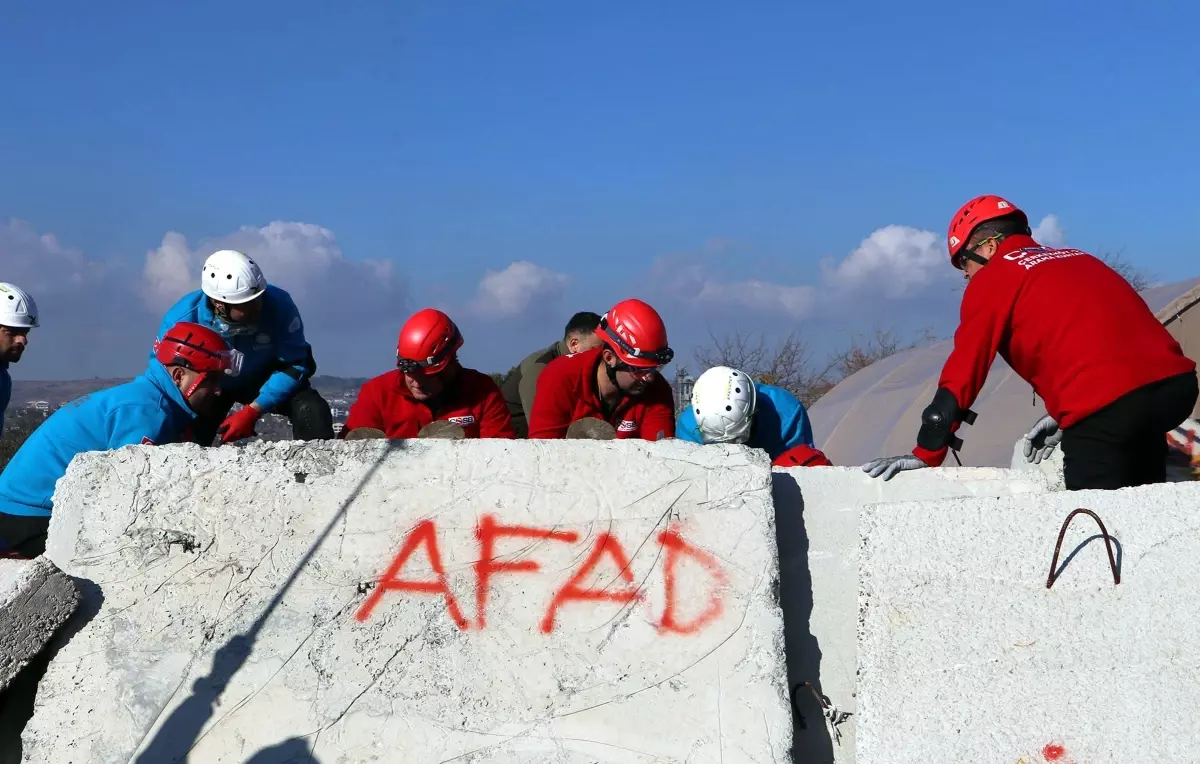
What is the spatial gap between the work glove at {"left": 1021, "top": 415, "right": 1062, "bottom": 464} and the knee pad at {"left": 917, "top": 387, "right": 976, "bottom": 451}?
52cm

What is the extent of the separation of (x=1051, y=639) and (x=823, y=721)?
0.84m

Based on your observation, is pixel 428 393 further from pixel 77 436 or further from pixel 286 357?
pixel 77 436

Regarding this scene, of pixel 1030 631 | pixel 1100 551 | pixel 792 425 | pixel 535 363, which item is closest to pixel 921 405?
pixel 535 363

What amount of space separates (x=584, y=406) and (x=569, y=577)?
1542mm

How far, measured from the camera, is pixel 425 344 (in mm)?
4891

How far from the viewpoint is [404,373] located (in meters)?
4.95

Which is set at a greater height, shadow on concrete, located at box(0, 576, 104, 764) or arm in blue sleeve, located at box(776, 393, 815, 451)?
arm in blue sleeve, located at box(776, 393, 815, 451)

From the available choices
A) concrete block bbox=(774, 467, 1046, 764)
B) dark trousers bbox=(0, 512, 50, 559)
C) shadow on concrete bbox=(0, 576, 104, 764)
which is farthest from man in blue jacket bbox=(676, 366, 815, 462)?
dark trousers bbox=(0, 512, 50, 559)

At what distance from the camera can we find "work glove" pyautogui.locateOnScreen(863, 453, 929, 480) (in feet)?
12.3

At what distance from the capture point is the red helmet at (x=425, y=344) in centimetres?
489

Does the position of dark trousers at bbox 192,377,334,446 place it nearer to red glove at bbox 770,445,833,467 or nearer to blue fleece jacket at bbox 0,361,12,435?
blue fleece jacket at bbox 0,361,12,435

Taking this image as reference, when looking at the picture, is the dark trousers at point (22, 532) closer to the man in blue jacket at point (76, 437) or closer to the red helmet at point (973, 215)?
the man in blue jacket at point (76, 437)

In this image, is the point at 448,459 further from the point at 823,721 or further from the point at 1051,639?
the point at 1051,639

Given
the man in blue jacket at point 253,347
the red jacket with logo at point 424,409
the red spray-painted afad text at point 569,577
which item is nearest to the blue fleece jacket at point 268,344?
the man in blue jacket at point 253,347
